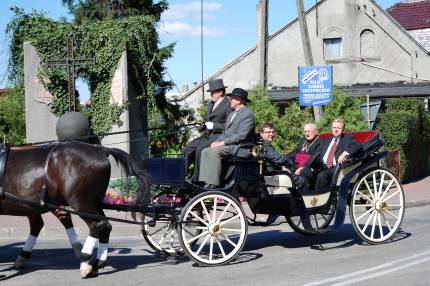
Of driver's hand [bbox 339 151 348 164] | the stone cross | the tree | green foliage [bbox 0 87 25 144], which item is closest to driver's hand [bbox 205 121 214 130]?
driver's hand [bbox 339 151 348 164]

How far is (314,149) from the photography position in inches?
396

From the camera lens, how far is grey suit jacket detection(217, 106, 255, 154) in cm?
850

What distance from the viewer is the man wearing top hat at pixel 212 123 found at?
880cm

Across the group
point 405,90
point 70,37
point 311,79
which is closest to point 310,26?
point 405,90

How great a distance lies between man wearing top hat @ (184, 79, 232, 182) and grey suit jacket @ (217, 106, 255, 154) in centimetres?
28

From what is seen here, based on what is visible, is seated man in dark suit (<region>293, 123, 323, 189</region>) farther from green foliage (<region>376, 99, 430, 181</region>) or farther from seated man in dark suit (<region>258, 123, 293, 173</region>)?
green foliage (<region>376, 99, 430, 181</region>)

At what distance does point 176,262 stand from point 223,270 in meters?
0.84

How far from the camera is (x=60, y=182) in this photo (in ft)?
25.0

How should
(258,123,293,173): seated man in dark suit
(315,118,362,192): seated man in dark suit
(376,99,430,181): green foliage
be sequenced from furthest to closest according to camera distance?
(376,99,430,181): green foliage → (315,118,362,192): seated man in dark suit → (258,123,293,173): seated man in dark suit

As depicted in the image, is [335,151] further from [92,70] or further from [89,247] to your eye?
[92,70]

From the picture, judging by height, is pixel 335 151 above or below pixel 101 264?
above

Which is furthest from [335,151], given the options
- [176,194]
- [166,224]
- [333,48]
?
[333,48]

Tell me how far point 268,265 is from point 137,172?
6.45ft

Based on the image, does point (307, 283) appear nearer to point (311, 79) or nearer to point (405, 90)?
point (311, 79)
